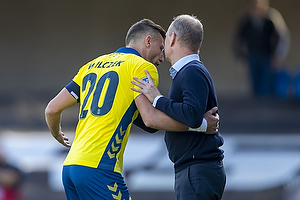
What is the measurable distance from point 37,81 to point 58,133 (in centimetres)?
793

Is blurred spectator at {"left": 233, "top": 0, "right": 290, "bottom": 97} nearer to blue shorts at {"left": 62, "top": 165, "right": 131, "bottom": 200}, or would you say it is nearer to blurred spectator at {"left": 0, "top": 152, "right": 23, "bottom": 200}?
blurred spectator at {"left": 0, "top": 152, "right": 23, "bottom": 200}

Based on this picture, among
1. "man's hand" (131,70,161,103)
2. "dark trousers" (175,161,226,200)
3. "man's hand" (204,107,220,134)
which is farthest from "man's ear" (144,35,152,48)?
"dark trousers" (175,161,226,200)

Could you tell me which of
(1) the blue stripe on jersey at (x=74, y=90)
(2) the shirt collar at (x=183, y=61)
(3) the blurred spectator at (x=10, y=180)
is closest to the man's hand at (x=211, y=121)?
(2) the shirt collar at (x=183, y=61)

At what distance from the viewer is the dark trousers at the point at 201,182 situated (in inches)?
142

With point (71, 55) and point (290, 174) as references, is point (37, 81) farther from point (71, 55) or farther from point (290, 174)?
point (290, 174)

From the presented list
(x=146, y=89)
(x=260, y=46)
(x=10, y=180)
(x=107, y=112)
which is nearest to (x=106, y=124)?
(x=107, y=112)

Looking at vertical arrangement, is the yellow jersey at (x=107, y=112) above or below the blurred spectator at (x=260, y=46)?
below

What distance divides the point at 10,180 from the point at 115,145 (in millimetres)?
5852

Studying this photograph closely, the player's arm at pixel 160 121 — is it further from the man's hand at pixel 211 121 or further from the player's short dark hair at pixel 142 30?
the player's short dark hair at pixel 142 30

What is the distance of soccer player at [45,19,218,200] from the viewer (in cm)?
349

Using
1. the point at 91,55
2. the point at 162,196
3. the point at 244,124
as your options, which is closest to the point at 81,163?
the point at 162,196

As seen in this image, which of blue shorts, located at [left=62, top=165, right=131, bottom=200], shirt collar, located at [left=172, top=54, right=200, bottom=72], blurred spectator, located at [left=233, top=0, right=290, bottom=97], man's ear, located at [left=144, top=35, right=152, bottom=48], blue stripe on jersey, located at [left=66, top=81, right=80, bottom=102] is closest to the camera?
blue shorts, located at [left=62, top=165, right=131, bottom=200]

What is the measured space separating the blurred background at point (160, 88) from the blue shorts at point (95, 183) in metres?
5.14

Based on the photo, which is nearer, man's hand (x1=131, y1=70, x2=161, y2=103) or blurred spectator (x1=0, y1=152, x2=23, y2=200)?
man's hand (x1=131, y1=70, x2=161, y2=103)
